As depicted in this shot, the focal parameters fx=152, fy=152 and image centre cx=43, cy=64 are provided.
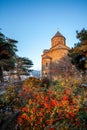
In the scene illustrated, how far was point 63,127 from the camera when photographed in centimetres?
469

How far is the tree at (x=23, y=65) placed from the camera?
41.0 metres

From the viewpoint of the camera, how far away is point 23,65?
42.5 metres

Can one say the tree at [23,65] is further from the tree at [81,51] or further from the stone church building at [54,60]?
the tree at [81,51]

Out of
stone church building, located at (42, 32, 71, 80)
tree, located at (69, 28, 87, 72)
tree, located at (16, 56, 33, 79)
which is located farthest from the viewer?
stone church building, located at (42, 32, 71, 80)

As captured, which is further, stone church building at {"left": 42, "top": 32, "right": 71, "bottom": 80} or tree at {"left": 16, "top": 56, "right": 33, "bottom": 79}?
stone church building at {"left": 42, "top": 32, "right": 71, "bottom": 80}

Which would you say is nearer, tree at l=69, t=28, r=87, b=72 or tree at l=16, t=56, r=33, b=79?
tree at l=69, t=28, r=87, b=72

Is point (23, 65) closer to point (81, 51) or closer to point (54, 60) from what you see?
point (54, 60)

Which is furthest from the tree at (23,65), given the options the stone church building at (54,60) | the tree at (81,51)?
the tree at (81,51)

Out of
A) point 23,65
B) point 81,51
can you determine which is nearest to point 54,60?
point 23,65

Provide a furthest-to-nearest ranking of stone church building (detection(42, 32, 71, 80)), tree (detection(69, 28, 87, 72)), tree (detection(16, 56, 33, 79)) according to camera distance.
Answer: stone church building (detection(42, 32, 71, 80)) → tree (detection(16, 56, 33, 79)) → tree (detection(69, 28, 87, 72))

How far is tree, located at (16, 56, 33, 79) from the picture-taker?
41031 mm

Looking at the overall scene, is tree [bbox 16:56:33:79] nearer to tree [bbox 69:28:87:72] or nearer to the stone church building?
the stone church building

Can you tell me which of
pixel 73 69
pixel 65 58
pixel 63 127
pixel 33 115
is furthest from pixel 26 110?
pixel 65 58

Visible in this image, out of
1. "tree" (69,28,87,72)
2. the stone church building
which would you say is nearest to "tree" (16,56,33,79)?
the stone church building
